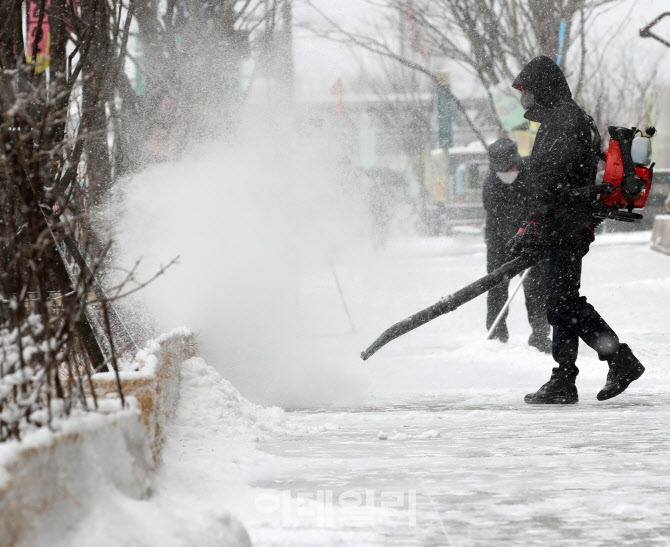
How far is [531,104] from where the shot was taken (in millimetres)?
6000

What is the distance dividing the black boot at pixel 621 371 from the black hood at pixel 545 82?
1.42m

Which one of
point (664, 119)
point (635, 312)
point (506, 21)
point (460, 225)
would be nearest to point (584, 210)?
point (635, 312)

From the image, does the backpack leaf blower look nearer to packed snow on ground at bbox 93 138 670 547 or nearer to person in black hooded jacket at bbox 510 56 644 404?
person in black hooded jacket at bbox 510 56 644 404

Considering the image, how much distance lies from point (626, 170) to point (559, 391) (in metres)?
1.27

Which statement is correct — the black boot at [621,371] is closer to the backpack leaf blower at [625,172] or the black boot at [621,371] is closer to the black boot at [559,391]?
the black boot at [559,391]

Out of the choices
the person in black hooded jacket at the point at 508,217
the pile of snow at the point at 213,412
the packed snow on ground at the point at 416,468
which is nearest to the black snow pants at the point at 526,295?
the person in black hooded jacket at the point at 508,217

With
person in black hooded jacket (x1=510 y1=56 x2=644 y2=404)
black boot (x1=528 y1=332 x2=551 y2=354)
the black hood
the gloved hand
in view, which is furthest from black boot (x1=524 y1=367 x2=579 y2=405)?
black boot (x1=528 y1=332 x2=551 y2=354)

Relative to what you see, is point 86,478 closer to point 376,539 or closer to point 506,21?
point 376,539

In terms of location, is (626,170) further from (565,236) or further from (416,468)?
(416,468)

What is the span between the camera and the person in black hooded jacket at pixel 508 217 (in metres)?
8.57

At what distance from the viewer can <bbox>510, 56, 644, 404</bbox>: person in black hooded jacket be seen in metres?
5.70

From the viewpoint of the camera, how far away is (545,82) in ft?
19.3

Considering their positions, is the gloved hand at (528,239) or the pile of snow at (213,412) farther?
the gloved hand at (528,239)

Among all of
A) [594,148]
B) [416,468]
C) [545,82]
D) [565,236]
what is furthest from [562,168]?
[416,468]
